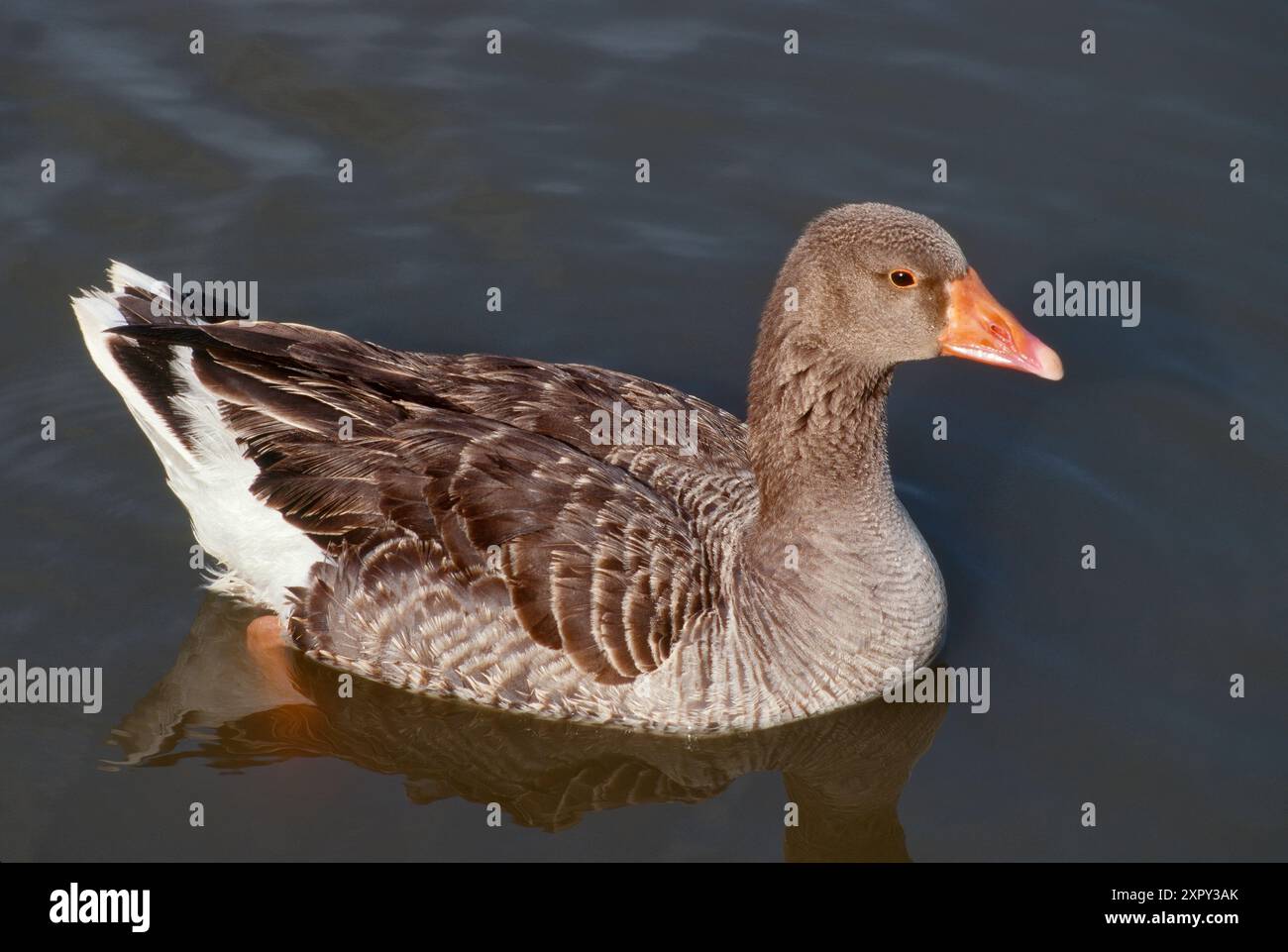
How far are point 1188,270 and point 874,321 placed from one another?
16.1 ft

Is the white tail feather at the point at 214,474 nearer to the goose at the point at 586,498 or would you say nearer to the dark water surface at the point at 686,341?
the goose at the point at 586,498

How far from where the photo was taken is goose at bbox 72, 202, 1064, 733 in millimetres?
8445

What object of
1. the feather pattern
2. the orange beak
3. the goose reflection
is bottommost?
the goose reflection

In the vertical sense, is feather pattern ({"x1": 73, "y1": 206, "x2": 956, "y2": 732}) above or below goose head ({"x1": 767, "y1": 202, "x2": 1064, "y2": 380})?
below

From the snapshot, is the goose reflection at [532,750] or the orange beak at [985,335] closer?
the orange beak at [985,335]

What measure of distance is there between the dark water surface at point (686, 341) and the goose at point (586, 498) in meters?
0.48

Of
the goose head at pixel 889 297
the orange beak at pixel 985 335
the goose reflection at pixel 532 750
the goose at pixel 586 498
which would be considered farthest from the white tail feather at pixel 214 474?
the orange beak at pixel 985 335

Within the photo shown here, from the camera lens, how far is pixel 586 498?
8.64 metres

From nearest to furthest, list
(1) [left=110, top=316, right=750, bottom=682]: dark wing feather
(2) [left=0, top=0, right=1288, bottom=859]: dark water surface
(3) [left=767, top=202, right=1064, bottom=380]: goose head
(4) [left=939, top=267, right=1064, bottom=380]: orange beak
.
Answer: (3) [left=767, top=202, right=1064, bottom=380]: goose head < (4) [left=939, top=267, right=1064, bottom=380]: orange beak < (1) [left=110, top=316, right=750, bottom=682]: dark wing feather < (2) [left=0, top=0, right=1288, bottom=859]: dark water surface

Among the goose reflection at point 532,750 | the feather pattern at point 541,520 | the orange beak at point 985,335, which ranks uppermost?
the orange beak at point 985,335

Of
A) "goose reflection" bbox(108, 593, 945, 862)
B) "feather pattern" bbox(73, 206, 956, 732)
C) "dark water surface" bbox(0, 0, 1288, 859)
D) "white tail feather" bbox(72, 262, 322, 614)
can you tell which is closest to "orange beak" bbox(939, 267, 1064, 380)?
"feather pattern" bbox(73, 206, 956, 732)

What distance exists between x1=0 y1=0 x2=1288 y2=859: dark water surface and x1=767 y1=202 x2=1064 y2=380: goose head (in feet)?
7.14

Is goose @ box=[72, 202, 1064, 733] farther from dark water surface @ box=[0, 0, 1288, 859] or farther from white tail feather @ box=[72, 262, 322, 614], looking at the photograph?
dark water surface @ box=[0, 0, 1288, 859]

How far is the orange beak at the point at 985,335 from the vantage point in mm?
8398
